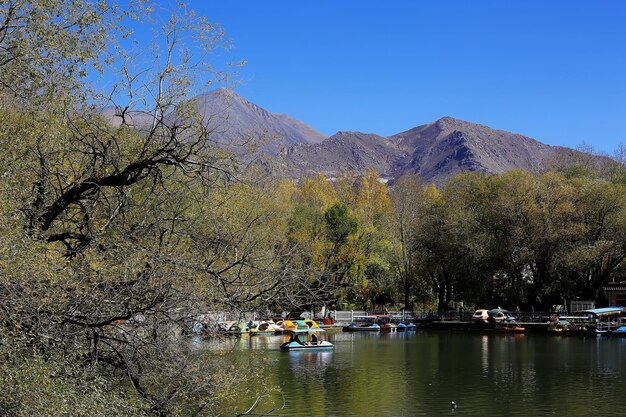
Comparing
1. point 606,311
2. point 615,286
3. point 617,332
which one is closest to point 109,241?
point 617,332

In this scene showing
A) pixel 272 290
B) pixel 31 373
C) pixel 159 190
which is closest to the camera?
pixel 31 373

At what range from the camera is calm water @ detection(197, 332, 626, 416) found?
2472 cm

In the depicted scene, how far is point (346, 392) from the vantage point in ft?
93.1

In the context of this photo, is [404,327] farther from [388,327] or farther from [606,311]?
[606,311]

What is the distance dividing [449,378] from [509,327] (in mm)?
27613

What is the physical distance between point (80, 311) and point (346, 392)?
61.8 ft

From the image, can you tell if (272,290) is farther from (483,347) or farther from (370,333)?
(370,333)

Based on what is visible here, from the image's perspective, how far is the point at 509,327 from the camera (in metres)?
57.8

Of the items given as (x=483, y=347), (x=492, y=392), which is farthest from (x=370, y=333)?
(x=492, y=392)

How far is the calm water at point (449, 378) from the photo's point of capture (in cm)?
2472

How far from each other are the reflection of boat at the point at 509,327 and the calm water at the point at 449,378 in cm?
594

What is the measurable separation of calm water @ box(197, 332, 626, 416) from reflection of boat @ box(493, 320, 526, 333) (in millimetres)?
5941

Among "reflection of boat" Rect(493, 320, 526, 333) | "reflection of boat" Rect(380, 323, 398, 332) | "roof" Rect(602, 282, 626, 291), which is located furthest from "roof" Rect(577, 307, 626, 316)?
"reflection of boat" Rect(380, 323, 398, 332)

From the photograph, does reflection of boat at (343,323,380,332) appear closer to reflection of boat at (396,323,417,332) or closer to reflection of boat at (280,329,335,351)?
reflection of boat at (396,323,417,332)
